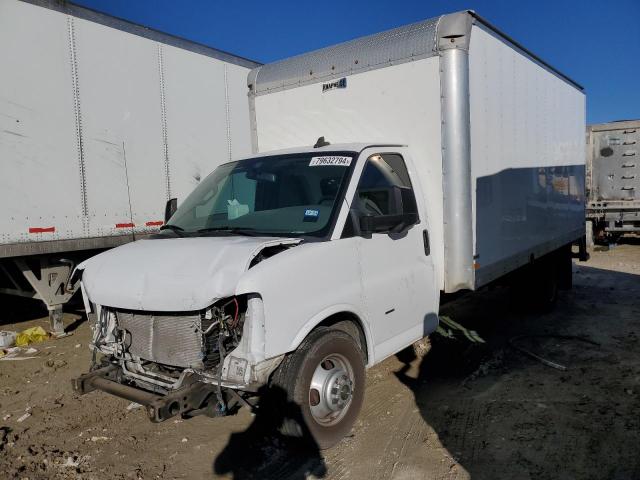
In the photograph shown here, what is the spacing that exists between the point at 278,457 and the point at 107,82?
5472 mm

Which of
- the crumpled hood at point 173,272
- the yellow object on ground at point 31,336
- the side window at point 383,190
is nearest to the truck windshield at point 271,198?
the side window at point 383,190

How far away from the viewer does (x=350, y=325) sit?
3.83 m

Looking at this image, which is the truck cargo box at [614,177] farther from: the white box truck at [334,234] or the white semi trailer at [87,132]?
the white semi trailer at [87,132]

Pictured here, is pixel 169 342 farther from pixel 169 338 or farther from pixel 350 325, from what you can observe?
pixel 350 325

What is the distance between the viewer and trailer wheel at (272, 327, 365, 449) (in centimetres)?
330

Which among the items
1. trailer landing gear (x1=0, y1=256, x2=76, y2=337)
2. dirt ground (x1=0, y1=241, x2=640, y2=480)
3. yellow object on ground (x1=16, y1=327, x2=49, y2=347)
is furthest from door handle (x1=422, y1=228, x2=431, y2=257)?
yellow object on ground (x1=16, y1=327, x2=49, y2=347)

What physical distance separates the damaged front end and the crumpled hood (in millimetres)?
169

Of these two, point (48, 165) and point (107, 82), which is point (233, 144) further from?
point (48, 165)

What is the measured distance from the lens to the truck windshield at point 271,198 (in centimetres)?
385

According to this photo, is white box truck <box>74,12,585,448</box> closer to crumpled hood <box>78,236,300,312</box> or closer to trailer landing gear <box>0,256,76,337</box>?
crumpled hood <box>78,236,300,312</box>

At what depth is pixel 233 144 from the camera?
8547 mm

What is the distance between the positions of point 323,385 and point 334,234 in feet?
3.43

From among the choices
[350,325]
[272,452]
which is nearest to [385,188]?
[350,325]

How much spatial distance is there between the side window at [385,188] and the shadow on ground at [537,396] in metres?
1.73
